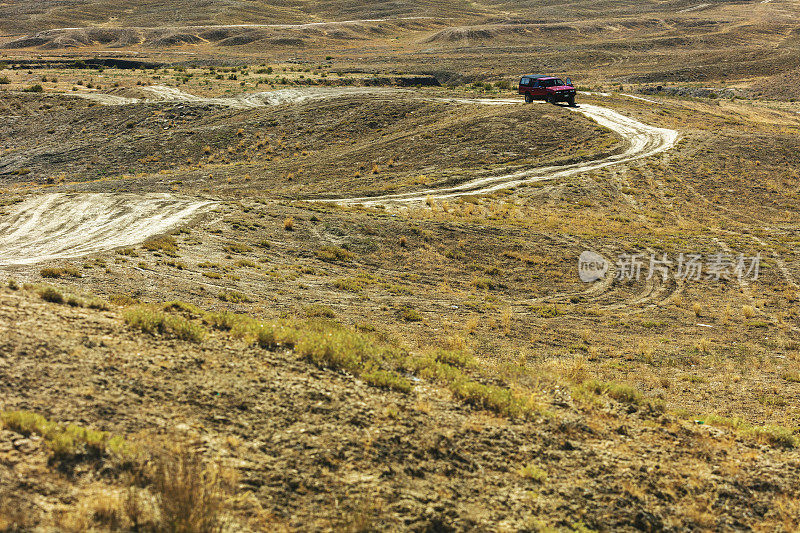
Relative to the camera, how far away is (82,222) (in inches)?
1029

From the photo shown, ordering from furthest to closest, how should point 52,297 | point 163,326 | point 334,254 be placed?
point 334,254 < point 52,297 < point 163,326

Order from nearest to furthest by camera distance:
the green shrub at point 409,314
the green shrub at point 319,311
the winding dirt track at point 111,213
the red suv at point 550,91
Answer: the green shrub at point 319,311 → the green shrub at point 409,314 → the winding dirt track at point 111,213 → the red suv at point 550,91

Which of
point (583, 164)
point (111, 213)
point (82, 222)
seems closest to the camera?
point (82, 222)

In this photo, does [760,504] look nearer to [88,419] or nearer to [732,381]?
[732,381]

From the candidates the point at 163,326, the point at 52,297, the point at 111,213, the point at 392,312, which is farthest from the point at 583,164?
the point at 52,297

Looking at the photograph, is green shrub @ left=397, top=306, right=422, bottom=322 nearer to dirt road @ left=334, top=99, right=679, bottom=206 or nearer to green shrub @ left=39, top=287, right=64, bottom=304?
green shrub @ left=39, top=287, right=64, bottom=304

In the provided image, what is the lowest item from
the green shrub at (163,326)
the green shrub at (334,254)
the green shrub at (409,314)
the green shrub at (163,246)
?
the green shrub at (409,314)

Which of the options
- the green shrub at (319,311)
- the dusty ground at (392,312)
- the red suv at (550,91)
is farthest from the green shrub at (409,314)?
the red suv at (550,91)

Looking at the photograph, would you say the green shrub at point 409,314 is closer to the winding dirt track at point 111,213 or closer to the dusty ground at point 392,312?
the dusty ground at point 392,312

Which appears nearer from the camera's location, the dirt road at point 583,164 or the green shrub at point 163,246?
the green shrub at point 163,246

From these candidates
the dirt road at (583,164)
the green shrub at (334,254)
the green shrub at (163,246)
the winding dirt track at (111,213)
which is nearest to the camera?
the green shrub at (163,246)

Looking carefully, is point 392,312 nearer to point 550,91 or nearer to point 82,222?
point 82,222

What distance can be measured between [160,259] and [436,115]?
39355 mm

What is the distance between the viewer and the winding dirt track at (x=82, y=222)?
70.5ft
